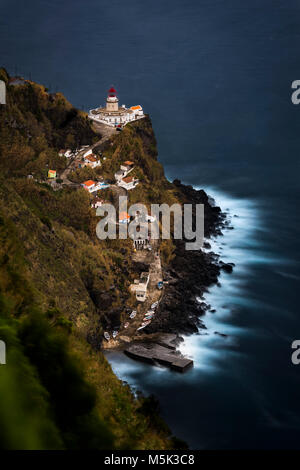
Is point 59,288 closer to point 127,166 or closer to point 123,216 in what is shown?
point 123,216

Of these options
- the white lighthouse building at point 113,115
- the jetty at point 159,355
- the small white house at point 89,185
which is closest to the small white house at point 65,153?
the small white house at point 89,185

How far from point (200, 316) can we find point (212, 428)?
9.21 m

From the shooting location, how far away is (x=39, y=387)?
10.6 m

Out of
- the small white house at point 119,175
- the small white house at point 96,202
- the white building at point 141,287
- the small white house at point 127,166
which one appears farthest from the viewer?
the small white house at point 127,166

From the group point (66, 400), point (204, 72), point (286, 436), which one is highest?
point (204, 72)

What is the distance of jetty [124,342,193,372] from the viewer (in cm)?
2906

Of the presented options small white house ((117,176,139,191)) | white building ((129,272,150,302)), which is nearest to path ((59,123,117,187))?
small white house ((117,176,139,191))

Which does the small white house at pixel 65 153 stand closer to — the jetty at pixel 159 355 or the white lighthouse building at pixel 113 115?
the white lighthouse building at pixel 113 115

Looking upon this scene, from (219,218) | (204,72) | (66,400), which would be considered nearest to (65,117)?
(219,218)

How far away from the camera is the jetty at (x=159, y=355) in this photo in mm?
29062

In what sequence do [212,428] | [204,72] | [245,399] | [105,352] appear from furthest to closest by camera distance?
[204,72] → [105,352] → [245,399] → [212,428]

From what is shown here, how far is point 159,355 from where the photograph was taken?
1163 inches

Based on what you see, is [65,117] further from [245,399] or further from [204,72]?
[204,72]

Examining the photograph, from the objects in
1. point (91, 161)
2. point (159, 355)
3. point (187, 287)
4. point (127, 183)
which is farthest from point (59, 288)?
point (91, 161)
